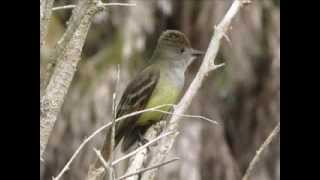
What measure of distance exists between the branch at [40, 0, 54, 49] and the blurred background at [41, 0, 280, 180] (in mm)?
3623

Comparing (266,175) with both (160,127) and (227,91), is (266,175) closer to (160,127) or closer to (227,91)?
(227,91)

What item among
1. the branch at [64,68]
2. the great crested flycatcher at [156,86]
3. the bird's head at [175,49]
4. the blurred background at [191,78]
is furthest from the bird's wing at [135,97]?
the branch at [64,68]

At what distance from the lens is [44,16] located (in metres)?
2.10

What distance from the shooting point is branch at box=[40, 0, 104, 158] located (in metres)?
2.14

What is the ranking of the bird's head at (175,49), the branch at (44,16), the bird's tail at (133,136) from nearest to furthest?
the branch at (44,16), the bird's tail at (133,136), the bird's head at (175,49)

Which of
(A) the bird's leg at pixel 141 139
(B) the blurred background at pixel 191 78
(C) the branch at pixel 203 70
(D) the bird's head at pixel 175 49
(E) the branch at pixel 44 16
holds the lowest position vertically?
(B) the blurred background at pixel 191 78

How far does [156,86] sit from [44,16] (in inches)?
86.2

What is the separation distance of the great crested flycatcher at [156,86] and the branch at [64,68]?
5.32ft

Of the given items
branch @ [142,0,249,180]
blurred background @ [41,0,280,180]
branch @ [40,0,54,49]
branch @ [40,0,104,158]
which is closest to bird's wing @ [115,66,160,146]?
branch @ [142,0,249,180]

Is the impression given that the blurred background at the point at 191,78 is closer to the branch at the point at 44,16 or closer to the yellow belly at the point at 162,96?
the yellow belly at the point at 162,96

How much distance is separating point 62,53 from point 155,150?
54 centimetres

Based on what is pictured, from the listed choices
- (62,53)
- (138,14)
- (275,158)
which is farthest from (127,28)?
(62,53)

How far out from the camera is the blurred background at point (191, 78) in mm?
6027
